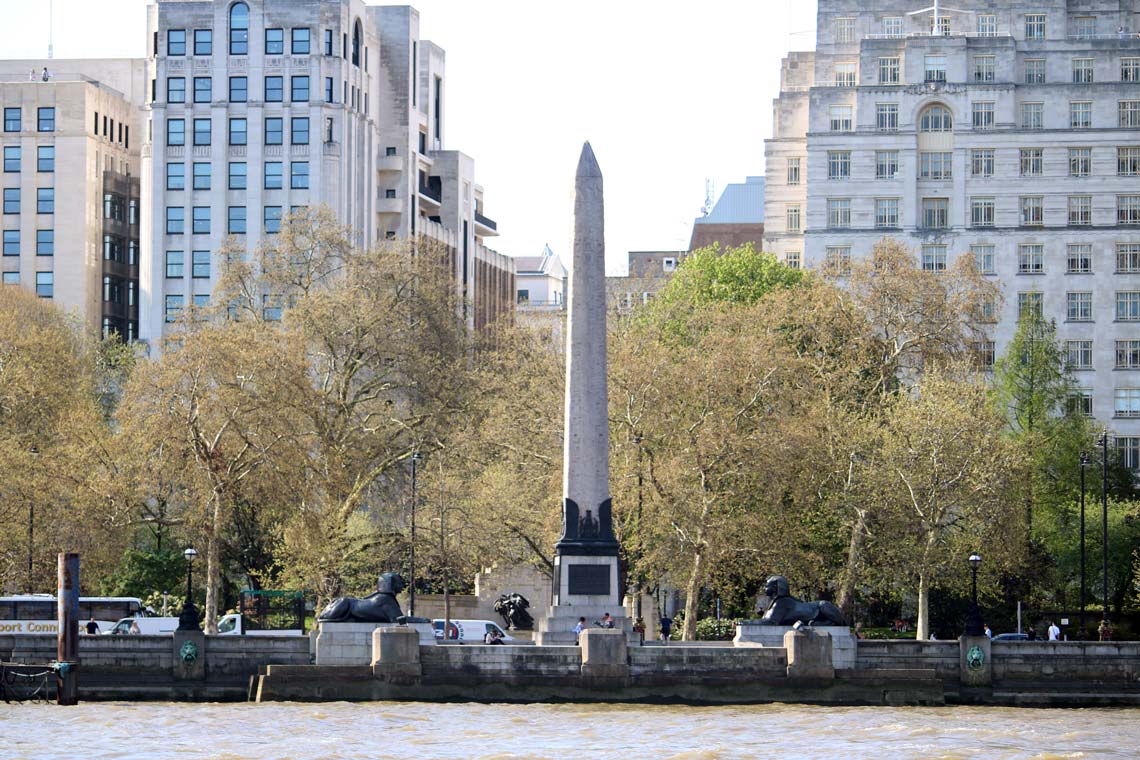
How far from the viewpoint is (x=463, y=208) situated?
467ft

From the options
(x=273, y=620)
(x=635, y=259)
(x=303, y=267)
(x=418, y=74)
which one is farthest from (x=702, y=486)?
(x=635, y=259)

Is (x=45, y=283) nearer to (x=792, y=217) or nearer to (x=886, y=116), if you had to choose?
(x=792, y=217)

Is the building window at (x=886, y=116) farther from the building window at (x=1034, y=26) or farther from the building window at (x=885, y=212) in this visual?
the building window at (x=1034, y=26)

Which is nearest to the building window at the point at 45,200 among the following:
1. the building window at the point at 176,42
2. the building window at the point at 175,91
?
the building window at the point at 175,91

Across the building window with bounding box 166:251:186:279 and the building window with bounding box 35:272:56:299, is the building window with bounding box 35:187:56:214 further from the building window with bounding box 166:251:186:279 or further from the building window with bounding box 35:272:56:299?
the building window with bounding box 166:251:186:279

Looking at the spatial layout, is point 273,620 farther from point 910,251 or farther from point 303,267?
point 910,251

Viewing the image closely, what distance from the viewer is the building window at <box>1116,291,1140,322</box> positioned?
10625cm

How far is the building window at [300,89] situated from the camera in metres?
122

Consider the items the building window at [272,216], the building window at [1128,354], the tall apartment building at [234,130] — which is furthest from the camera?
the tall apartment building at [234,130]

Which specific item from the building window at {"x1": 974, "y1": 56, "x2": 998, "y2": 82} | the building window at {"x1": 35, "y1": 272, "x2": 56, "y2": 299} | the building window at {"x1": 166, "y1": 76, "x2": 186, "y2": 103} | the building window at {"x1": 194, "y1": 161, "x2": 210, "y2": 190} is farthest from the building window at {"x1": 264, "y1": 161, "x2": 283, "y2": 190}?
the building window at {"x1": 974, "y1": 56, "x2": 998, "y2": 82}

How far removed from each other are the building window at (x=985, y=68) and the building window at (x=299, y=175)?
35.9m

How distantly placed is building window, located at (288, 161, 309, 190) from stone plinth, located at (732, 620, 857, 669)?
68.6m

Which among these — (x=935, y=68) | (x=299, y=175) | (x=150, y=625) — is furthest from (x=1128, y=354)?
(x=150, y=625)

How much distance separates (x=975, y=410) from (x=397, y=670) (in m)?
26.9
